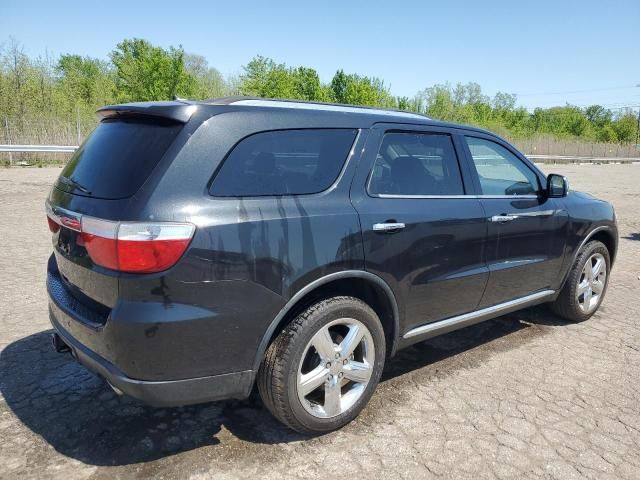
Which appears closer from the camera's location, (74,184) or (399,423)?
A: (74,184)

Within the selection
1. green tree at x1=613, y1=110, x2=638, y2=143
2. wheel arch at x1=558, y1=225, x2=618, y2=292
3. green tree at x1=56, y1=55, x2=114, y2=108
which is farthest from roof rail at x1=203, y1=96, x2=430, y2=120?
green tree at x1=613, y1=110, x2=638, y2=143

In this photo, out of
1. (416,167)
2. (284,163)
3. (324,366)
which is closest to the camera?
(284,163)

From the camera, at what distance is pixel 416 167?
3.27m

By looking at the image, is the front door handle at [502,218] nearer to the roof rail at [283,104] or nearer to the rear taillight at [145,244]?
the roof rail at [283,104]

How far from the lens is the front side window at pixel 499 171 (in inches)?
145

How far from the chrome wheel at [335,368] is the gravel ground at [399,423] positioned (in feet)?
0.66

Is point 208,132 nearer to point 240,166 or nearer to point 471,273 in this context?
point 240,166

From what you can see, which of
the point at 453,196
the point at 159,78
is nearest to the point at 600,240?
the point at 453,196

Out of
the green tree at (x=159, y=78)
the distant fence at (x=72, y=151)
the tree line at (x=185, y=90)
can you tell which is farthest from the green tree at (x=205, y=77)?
the distant fence at (x=72, y=151)

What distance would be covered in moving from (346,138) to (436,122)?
3.05 feet

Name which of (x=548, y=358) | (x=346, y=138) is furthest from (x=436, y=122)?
(x=548, y=358)

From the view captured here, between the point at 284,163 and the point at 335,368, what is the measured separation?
1.16m

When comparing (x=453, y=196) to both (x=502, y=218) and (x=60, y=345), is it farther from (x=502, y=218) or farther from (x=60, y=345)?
(x=60, y=345)

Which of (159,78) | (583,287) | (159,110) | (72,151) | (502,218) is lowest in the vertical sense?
(583,287)
